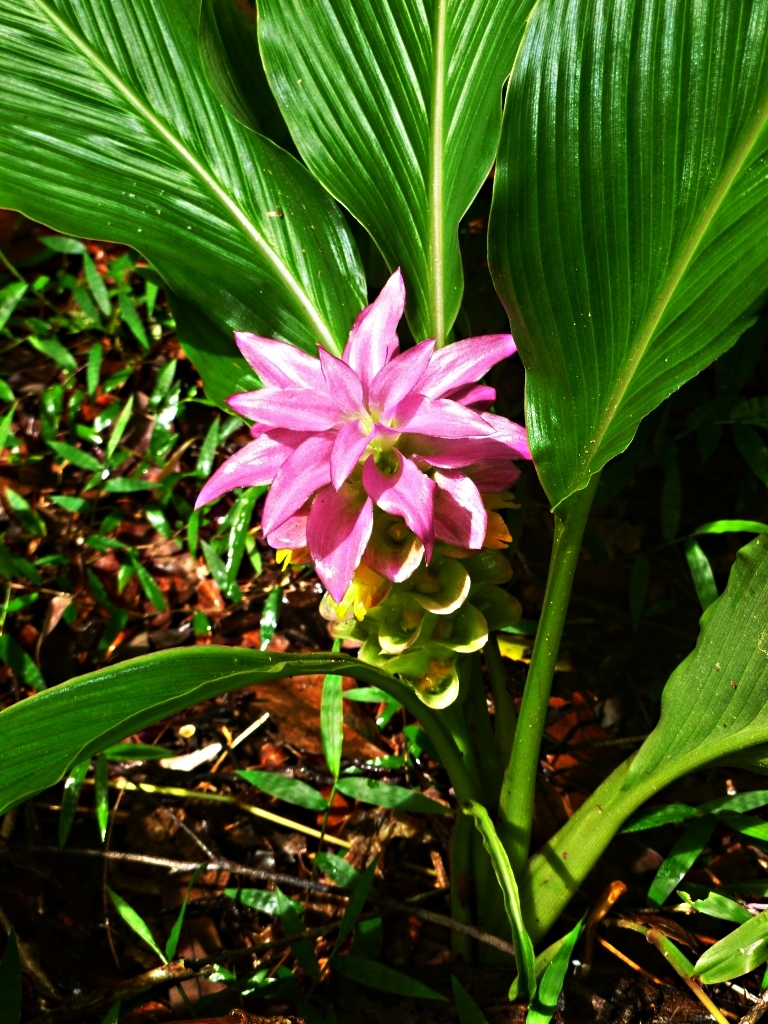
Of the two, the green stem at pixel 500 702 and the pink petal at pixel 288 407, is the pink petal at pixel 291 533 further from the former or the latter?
the green stem at pixel 500 702

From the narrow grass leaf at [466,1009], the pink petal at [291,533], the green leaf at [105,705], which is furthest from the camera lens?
the narrow grass leaf at [466,1009]

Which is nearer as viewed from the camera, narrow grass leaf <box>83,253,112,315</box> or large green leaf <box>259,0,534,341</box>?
large green leaf <box>259,0,534,341</box>

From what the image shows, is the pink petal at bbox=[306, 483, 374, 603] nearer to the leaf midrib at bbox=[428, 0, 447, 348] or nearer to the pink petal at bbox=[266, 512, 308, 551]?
the pink petal at bbox=[266, 512, 308, 551]

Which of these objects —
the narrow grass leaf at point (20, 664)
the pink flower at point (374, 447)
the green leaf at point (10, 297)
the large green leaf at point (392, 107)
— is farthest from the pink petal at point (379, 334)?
the green leaf at point (10, 297)

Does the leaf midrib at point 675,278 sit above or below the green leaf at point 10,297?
above

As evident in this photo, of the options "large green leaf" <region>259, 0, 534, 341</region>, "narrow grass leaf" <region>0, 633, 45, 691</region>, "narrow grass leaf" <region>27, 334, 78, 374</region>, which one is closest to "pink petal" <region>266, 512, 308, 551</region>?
"large green leaf" <region>259, 0, 534, 341</region>

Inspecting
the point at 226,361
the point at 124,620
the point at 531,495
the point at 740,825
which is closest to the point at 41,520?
the point at 124,620
